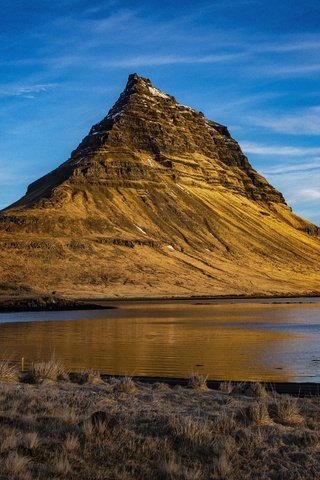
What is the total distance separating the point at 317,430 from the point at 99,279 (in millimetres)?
116684

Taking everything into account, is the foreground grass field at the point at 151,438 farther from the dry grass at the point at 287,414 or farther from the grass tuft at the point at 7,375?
the grass tuft at the point at 7,375

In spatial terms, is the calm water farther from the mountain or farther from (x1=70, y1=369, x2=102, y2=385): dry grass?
the mountain

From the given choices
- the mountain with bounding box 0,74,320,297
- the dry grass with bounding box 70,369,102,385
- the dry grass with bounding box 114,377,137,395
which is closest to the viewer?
the dry grass with bounding box 114,377,137,395

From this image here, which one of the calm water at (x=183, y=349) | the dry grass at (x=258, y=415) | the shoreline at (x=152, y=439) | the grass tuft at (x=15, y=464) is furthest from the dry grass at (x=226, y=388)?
the grass tuft at (x=15, y=464)

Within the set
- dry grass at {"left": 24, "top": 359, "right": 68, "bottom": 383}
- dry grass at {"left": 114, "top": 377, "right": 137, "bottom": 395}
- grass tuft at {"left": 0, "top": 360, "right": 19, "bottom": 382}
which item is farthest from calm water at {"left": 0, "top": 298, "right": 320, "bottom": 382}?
dry grass at {"left": 114, "top": 377, "right": 137, "bottom": 395}

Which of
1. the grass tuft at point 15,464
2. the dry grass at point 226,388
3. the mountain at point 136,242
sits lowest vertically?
the dry grass at point 226,388

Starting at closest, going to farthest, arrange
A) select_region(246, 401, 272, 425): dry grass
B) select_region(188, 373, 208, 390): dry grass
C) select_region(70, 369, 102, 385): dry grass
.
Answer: select_region(246, 401, 272, 425): dry grass, select_region(188, 373, 208, 390): dry grass, select_region(70, 369, 102, 385): dry grass

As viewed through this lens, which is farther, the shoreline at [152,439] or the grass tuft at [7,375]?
the grass tuft at [7,375]

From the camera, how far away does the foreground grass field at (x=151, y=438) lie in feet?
30.4

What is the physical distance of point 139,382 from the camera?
19.6m

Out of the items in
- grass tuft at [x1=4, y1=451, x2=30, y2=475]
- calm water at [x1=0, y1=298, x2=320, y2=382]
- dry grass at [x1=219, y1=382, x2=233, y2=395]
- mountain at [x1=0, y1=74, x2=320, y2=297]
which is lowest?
calm water at [x1=0, y1=298, x2=320, y2=382]

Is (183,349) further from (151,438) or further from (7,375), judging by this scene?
(151,438)

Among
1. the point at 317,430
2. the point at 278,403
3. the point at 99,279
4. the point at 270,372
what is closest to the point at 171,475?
the point at 317,430

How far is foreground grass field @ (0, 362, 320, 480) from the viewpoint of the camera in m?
9.26
